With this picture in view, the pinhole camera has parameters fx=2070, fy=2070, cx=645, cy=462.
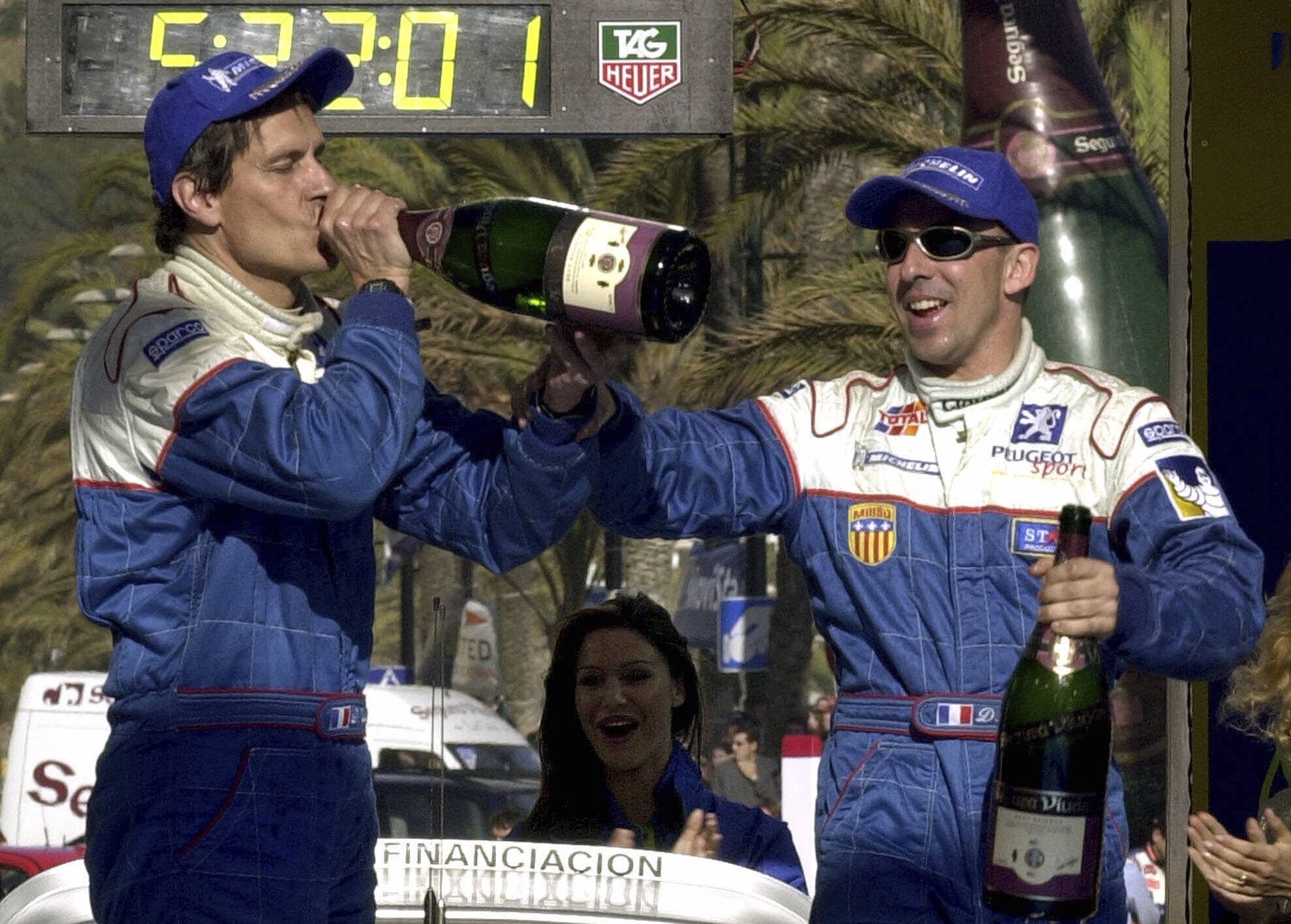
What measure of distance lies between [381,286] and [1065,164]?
170 inches

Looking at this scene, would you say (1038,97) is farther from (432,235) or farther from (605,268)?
(605,268)

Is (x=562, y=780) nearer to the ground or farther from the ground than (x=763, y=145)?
nearer to the ground

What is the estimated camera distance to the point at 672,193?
621 inches

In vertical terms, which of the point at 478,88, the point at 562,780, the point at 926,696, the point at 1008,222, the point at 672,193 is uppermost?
the point at 672,193

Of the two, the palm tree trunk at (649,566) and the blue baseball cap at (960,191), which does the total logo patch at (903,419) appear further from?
the palm tree trunk at (649,566)

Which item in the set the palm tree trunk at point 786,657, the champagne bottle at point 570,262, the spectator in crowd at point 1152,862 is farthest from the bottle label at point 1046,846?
the palm tree trunk at point 786,657

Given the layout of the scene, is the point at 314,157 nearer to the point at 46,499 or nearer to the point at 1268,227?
the point at 1268,227

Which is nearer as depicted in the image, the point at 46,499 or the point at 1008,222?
the point at 1008,222

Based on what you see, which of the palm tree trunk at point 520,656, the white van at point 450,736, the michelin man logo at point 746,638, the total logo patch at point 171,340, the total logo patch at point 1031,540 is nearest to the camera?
the total logo patch at point 171,340

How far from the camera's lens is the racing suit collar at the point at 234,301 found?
3.48m

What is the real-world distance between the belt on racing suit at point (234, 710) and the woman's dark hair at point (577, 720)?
1754 millimetres

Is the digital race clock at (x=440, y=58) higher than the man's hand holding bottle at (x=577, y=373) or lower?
higher

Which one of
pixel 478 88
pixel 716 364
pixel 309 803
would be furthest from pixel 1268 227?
pixel 716 364

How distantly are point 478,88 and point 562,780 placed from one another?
1954 mm
